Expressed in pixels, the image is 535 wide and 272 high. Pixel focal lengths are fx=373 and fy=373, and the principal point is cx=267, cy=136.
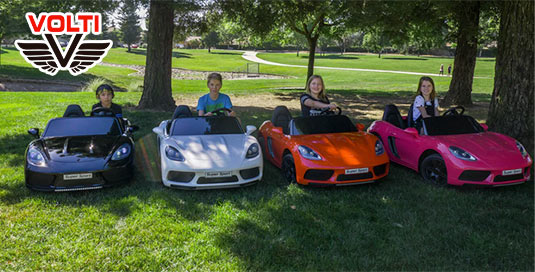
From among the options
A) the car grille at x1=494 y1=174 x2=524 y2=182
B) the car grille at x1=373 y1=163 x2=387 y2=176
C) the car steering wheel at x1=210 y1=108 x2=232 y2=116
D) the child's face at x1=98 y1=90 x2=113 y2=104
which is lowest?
the car grille at x1=373 y1=163 x2=387 y2=176

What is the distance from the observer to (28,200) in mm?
5148

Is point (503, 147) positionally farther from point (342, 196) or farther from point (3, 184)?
point (3, 184)

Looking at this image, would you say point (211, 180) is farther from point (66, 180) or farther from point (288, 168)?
point (66, 180)

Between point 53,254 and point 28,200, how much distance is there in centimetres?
175

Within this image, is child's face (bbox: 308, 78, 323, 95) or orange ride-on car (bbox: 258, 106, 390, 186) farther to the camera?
child's face (bbox: 308, 78, 323, 95)

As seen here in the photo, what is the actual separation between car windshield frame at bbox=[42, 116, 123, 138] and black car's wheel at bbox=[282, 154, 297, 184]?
2.87 m

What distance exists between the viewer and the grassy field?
3760mm

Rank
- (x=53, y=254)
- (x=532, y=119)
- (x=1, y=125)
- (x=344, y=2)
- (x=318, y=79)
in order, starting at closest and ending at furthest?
(x=53, y=254) → (x=318, y=79) → (x=532, y=119) → (x=1, y=125) → (x=344, y=2)

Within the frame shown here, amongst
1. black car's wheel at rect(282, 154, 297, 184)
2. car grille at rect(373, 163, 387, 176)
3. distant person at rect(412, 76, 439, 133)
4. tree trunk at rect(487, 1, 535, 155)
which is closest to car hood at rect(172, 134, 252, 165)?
black car's wheel at rect(282, 154, 297, 184)

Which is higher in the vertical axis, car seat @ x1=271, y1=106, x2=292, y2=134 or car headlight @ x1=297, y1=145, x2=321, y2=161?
car seat @ x1=271, y1=106, x2=292, y2=134

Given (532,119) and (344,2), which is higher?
(344,2)

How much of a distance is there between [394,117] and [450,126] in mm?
1024

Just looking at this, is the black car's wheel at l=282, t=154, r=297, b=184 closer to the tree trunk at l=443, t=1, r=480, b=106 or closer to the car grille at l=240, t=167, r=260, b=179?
the car grille at l=240, t=167, r=260, b=179

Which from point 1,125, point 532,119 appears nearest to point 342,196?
point 532,119
